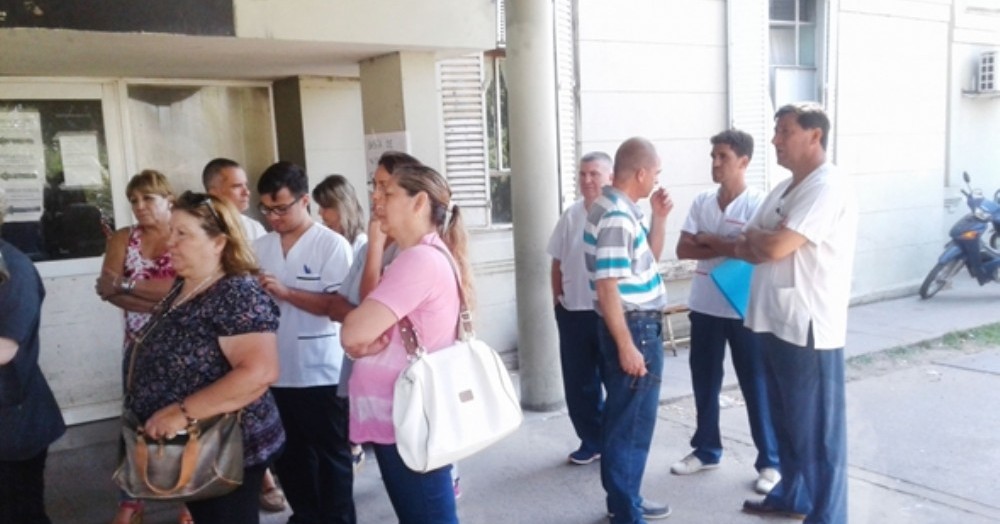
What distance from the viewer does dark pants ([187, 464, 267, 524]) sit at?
247cm

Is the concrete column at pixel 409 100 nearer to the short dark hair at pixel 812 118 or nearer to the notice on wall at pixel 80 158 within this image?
the notice on wall at pixel 80 158

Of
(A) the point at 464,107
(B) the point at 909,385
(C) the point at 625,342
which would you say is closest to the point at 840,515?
(C) the point at 625,342

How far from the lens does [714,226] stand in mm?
4270

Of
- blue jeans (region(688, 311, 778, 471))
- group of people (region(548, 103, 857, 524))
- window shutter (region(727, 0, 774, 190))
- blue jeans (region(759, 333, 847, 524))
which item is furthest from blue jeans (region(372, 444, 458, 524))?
window shutter (region(727, 0, 774, 190))

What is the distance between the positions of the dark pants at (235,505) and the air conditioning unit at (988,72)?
34.0ft

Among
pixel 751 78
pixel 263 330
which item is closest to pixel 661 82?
pixel 751 78

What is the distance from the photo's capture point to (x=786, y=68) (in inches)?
326

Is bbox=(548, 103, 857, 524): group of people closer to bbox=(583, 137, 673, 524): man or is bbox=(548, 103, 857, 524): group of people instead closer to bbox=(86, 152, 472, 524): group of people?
bbox=(583, 137, 673, 524): man

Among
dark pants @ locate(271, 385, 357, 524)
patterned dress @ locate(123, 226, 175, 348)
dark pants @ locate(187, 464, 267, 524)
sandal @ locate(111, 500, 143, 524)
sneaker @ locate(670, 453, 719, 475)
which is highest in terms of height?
patterned dress @ locate(123, 226, 175, 348)

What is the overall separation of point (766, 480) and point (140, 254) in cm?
332

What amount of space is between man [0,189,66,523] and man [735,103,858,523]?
291cm

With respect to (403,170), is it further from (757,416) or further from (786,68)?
(786,68)

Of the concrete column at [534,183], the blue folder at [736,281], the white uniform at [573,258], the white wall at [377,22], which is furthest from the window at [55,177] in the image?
the blue folder at [736,281]

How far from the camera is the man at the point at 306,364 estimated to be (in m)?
3.43
